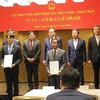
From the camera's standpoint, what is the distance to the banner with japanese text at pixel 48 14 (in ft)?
18.7

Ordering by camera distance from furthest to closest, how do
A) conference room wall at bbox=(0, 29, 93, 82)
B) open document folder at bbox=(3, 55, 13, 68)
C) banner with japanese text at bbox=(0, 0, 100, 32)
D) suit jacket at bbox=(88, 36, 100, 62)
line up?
conference room wall at bbox=(0, 29, 93, 82) < banner with japanese text at bbox=(0, 0, 100, 32) < suit jacket at bbox=(88, 36, 100, 62) < open document folder at bbox=(3, 55, 13, 68)

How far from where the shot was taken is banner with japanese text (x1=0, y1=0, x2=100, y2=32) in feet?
18.7

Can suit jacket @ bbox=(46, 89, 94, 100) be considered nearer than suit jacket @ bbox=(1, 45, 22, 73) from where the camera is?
Yes

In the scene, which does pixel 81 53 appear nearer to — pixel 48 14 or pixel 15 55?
pixel 48 14

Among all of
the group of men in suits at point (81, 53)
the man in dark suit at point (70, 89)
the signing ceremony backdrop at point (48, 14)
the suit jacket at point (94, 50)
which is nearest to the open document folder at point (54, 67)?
the group of men in suits at point (81, 53)

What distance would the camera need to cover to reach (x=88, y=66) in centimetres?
779

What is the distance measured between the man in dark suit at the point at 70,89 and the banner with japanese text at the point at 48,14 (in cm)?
395

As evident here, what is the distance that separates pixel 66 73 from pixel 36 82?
147 inches

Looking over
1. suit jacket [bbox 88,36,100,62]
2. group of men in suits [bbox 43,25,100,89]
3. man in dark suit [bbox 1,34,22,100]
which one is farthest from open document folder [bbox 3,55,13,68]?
suit jacket [bbox 88,36,100,62]

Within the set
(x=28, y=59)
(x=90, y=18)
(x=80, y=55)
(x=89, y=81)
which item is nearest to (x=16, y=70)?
(x=28, y=59)

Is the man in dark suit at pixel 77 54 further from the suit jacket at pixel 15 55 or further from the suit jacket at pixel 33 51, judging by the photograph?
the suit jacket at pixel 15 55

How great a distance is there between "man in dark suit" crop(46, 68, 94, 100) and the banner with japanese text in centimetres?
395

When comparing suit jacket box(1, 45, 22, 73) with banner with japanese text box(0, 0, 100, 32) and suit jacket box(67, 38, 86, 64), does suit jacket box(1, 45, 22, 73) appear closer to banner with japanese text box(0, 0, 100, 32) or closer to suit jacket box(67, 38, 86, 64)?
banner with japanese text box(0, 0, 100, 32)

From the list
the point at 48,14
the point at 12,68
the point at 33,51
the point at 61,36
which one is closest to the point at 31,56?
the point at 33,51
